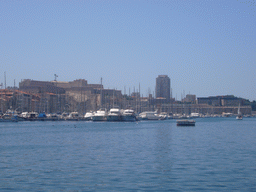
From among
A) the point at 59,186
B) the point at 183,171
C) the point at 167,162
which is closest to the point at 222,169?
the point at 183,171

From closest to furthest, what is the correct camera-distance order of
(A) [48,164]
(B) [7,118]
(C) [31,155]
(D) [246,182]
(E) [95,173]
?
(D) [246,182], (E) [95,173], (A) [48,164], (C) [31,155], (B) [7,118]

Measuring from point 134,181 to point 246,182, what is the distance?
8.66 metres

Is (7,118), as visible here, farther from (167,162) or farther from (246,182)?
(246,182)

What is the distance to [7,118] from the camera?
168m

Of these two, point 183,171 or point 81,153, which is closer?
point 183,171

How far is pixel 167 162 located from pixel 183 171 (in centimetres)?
542

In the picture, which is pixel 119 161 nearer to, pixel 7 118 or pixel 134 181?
pixel 134 181

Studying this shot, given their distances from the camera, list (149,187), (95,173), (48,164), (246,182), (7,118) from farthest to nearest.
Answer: (7,118) → (48,164) → (95,173) → (246,182) → (149,187)

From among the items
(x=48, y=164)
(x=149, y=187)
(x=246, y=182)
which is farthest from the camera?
(x=48, y=164)

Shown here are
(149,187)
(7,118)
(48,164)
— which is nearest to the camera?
(149,187)

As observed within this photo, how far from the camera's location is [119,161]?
4041 cm

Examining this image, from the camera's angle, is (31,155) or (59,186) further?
(31,155)

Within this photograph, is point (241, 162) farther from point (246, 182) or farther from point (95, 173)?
point (95, 173)

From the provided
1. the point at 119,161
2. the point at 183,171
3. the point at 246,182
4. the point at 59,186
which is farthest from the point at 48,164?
the point at 246,182
